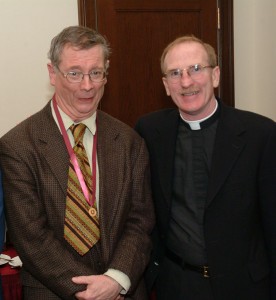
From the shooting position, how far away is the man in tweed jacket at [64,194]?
1.80m

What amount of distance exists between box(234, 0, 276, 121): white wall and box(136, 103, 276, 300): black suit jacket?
1.64 metres

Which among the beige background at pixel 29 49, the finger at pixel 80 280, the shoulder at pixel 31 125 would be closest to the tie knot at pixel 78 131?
the shoulder at pixel 31 125

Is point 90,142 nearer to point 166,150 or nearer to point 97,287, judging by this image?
point 166,150

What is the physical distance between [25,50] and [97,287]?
1990 millimetres

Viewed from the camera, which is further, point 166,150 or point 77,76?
point 166,150

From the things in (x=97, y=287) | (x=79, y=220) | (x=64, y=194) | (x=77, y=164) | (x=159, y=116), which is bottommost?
(x=97, y=287)

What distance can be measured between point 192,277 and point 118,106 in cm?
184

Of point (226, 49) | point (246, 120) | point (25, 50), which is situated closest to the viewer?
point (246, 120)

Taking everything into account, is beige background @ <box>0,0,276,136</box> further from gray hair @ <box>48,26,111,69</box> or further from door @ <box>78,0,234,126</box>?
gray hair @ <box>48,26,111,69</box>

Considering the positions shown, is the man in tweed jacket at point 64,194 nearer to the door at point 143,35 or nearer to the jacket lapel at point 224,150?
the jacket lapel at point 224,150

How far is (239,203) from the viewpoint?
1.94 m

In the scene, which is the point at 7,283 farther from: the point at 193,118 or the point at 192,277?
the point at 193,118

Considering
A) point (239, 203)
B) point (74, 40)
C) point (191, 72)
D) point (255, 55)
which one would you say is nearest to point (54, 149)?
point (74, 40)

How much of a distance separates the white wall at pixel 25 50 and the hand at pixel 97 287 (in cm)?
173
